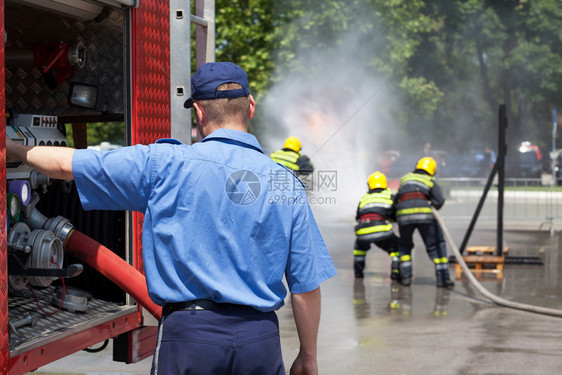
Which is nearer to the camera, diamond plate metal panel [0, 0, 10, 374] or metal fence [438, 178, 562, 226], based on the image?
diamond plate metal panel [0, 0, 10, 374]

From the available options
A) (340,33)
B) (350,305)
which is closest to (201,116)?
(350,305)

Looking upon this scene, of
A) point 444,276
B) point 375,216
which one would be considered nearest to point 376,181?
point 375,216

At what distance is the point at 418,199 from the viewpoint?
9.73m

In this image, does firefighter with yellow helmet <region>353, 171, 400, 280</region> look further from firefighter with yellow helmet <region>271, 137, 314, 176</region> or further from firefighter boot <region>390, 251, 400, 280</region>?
firefighter with yellow helmet <region>271, 137, 314, 176</region>

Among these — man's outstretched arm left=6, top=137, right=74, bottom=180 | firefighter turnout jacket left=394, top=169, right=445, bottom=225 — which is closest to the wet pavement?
firefighter turnout jacket left=394, top=169, right=445, bottom=225

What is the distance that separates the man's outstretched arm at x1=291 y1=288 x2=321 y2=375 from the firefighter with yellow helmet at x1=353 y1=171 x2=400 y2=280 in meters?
7.20

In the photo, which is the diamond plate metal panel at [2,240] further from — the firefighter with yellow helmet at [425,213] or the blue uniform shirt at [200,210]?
the firefighter with yellow helmet at [425,213]

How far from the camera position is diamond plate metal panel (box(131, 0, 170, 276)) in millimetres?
3963

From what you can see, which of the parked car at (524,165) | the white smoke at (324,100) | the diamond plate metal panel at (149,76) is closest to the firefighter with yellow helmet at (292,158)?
the diamond plate metal panel at (149,76)

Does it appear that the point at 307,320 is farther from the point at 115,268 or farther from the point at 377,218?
the point at 377,218

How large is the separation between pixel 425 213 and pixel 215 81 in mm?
7351

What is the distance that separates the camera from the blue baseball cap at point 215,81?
103 inches

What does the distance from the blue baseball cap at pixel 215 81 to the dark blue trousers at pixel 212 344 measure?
702 millimetres

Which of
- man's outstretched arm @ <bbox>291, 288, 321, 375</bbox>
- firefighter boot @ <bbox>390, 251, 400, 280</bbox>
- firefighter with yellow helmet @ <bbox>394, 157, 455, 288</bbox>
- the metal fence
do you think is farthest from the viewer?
the metal fence
